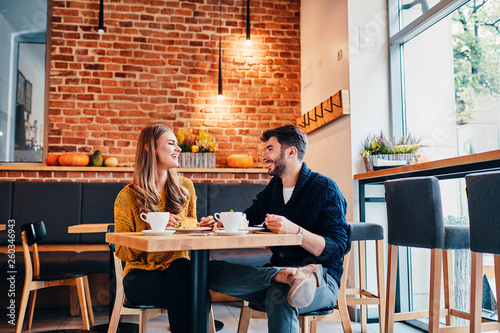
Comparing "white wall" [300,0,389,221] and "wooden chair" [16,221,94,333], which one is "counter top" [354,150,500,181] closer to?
"white wall" [300,0,389,221]

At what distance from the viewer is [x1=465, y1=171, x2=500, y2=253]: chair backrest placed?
175 cm

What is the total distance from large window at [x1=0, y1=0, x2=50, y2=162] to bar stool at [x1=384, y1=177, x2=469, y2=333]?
347cm

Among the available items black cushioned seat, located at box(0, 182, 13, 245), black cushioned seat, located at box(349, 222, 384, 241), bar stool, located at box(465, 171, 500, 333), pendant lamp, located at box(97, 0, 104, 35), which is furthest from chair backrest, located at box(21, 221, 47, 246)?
bar stool, located at box(465, 171, 500, 333)

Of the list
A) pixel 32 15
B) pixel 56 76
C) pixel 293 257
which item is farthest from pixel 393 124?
pixel 32 15

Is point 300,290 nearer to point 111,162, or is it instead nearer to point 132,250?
point 132,250

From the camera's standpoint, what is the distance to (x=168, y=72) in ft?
15.4

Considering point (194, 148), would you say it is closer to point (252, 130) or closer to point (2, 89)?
point (252, 130)

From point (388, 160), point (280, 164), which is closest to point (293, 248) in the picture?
point (280, 164)

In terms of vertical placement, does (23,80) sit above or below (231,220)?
above

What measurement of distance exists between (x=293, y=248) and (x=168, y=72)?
328 cm

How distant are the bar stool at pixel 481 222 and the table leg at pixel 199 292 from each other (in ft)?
3.65

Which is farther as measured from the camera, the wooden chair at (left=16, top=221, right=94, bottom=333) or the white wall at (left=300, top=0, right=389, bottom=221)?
the white wall at (left=300, top=0, right=389, bottom=221)

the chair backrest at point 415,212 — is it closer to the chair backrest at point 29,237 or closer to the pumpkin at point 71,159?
the chair backrest at point 29,237

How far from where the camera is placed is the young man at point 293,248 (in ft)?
5.04
